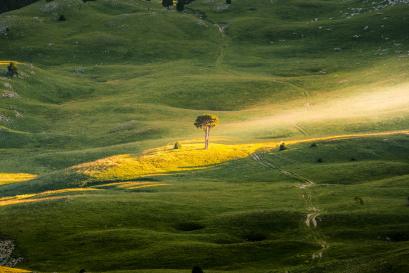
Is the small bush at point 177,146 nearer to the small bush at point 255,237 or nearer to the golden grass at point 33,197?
the golden grass at point 33,197

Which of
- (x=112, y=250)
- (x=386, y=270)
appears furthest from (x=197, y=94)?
(x=386, y=270)

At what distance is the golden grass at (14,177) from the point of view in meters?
126

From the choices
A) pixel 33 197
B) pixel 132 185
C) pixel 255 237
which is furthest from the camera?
pixel 132 185

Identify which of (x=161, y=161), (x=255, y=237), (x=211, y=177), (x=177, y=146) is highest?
(x=177, y=146)

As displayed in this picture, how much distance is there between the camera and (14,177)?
131 meters

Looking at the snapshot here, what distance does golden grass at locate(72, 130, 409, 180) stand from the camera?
116562 mm

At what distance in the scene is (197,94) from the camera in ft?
634

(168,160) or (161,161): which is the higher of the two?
(168,160)

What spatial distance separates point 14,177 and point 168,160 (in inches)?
1177

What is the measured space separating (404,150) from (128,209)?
2145 inches

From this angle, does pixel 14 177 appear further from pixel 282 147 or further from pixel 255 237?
pixel 255 237

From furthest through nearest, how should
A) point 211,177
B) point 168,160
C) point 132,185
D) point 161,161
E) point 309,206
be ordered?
point 168,160 < point 161,161 < point 211,177 < point 132,185 < point 309,206

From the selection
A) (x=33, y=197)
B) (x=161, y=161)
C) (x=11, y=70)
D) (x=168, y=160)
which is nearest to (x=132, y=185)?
(x=33, y=197)

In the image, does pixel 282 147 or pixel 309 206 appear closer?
pixel 309 206
